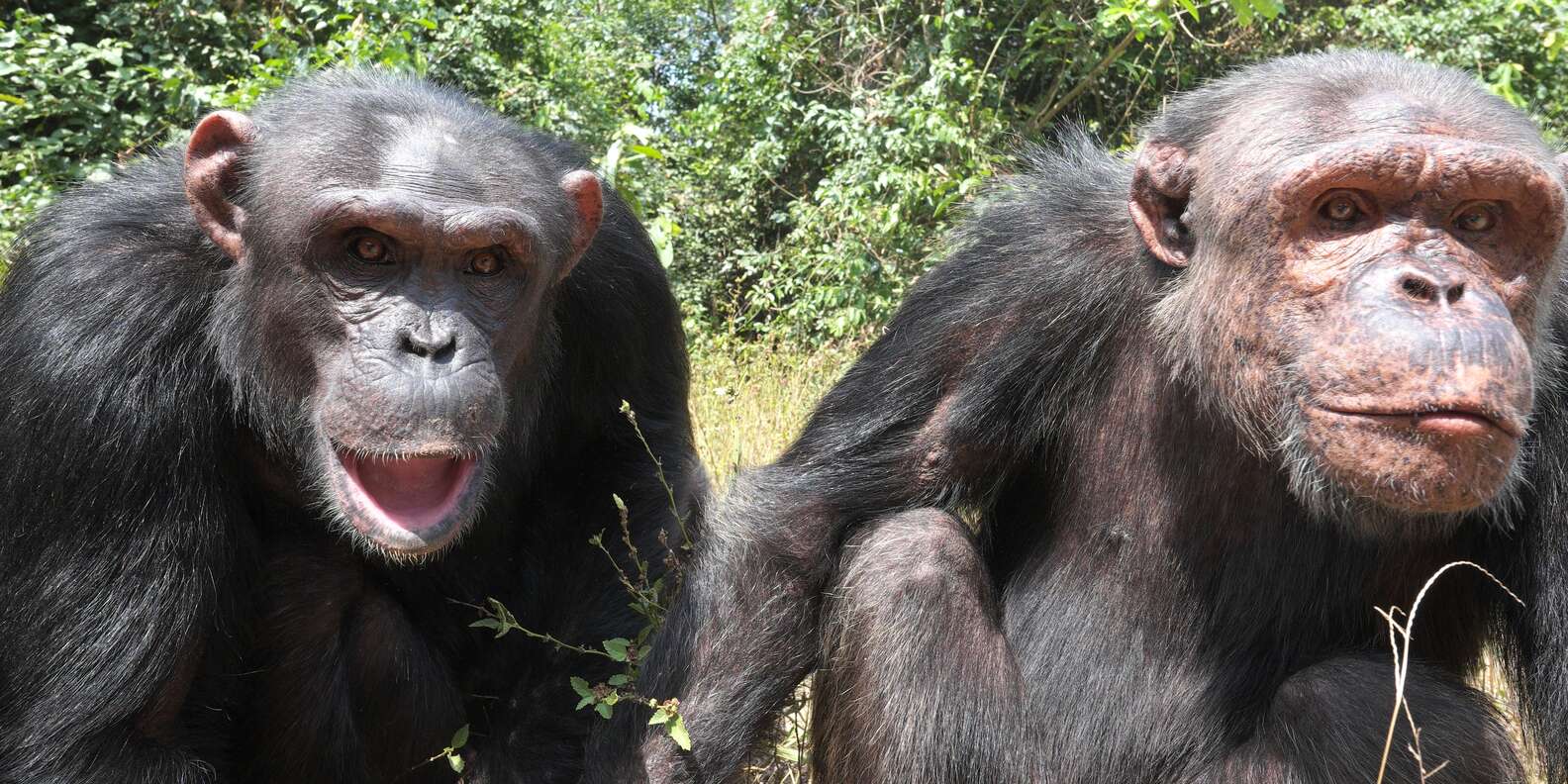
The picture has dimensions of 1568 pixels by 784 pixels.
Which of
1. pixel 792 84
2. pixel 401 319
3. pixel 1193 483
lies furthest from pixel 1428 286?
pixel 792 84

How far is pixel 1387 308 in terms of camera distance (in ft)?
11.6

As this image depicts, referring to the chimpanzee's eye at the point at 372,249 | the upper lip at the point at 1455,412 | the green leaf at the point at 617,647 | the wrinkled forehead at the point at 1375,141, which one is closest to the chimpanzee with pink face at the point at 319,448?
the chimpanzee's eye at the point at 372,249

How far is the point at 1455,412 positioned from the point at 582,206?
2687mm

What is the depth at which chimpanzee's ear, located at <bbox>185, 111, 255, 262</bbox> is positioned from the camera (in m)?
4.53

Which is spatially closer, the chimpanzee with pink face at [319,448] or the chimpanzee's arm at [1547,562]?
the chimpanzee's arm at [1547,562]

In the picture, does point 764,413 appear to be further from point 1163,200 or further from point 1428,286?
point 1428,286

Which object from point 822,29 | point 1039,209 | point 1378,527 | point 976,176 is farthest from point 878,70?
point 1378,527

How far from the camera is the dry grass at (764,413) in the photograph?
5.34 meters

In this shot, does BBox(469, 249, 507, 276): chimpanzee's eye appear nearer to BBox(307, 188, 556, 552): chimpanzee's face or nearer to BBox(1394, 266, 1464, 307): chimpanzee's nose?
BBox(307, 188, 556, 552): chimpanzee's face

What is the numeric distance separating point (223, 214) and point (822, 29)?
39.2ft

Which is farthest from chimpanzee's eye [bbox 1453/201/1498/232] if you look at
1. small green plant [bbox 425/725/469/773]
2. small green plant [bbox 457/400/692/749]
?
small green plant [bbox 425/725/469/773]

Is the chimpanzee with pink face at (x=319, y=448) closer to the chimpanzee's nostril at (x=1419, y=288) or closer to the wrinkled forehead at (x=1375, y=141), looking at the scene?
the wrinkled forehead at (x=1375, y=141)

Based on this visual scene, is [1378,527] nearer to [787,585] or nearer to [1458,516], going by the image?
[1458,516]

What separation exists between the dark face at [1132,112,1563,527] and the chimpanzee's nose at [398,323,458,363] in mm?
2083
